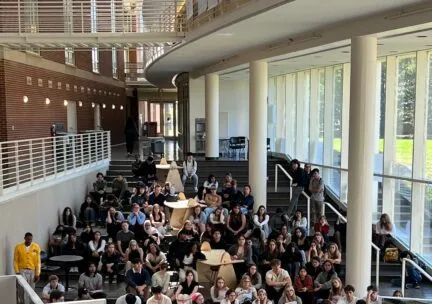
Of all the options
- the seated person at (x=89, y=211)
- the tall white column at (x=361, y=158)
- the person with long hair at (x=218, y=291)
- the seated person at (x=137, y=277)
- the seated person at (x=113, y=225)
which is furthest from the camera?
the seated person at (x=89, y=211)

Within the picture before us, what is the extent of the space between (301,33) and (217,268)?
5.48 meters

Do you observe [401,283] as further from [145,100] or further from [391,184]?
[145,100]

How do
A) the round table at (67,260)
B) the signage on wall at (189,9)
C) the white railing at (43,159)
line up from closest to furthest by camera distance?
1. the round table at (67,260)
2. the white railing at (43,159)
3. the signage on wall at (189,9)

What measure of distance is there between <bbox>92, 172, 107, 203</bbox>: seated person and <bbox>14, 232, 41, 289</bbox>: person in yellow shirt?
613 cm

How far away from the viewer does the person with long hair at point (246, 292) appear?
10.5 metres

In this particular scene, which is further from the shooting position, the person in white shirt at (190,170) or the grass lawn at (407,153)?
the person in white shirt at (190,170)

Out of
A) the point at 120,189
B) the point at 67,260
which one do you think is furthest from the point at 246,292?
the point at 120,189

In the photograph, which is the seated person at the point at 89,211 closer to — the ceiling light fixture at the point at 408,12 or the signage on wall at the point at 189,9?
the signage on wall at the point at 189,9

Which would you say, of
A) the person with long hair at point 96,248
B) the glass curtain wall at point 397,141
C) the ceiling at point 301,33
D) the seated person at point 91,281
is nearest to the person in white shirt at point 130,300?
the seated person at point 91,281

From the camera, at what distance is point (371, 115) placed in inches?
453

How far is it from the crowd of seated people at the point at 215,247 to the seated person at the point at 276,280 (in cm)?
2

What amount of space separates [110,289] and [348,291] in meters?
5.04

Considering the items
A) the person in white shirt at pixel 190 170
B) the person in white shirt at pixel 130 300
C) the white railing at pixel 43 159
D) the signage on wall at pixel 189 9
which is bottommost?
the person in white shirt at pixel 130 300

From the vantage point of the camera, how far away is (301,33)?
42.7 ft
